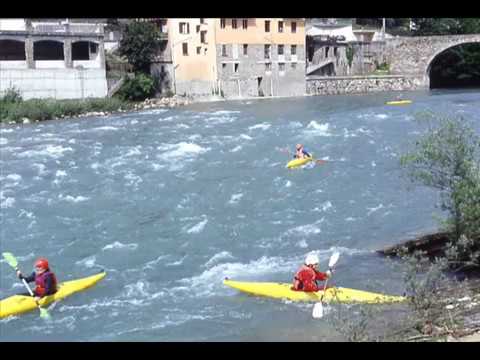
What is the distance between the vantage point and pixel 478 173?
10.2m

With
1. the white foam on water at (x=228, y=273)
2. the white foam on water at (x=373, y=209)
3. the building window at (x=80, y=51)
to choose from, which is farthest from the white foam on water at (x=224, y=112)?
the white foam on water at (x=228, y=273)

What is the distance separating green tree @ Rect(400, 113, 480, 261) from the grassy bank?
77.5 ft

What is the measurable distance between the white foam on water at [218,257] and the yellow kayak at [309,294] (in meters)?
1.41

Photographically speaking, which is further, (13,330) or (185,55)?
(185,55)

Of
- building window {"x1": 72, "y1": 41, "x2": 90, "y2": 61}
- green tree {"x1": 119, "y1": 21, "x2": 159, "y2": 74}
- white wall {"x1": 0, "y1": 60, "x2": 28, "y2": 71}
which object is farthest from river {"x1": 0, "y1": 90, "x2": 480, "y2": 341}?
building window {"x1": 72, "y1": 41, "x2": 90, "y2": 61}

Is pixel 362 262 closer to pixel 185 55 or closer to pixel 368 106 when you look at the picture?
pixel 368 106

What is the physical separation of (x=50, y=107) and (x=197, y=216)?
18159 millimetres

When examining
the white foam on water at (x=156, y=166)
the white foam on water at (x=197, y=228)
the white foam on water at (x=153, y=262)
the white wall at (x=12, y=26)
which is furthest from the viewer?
the white wall at (x=12, y=26)

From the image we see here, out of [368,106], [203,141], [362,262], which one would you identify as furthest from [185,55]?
[362,262]

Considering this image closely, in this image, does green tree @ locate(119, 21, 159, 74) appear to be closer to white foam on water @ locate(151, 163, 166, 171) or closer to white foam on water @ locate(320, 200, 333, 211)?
white foam on water @ locate(151, 163, 166, 171)

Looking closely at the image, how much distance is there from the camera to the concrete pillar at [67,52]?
35.6 meters

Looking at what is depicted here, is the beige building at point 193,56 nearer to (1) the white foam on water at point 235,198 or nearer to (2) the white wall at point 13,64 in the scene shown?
(2) the white wall at point 13,64

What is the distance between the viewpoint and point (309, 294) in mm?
10609
